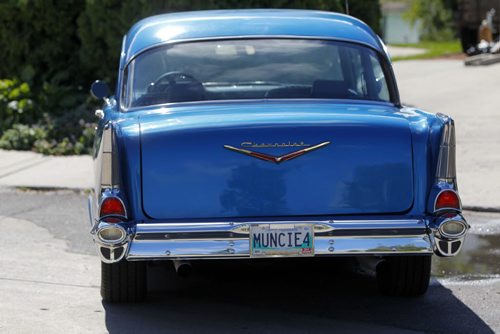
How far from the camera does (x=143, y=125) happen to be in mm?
5941

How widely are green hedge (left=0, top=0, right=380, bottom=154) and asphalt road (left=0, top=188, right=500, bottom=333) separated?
15.0 feet

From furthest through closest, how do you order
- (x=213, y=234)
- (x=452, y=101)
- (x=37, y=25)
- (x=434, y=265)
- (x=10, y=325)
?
(x=452, y=101) < (x=37, y=25) < (x=434, y=265) < (x=10, y=325) < (x=213, y=234)

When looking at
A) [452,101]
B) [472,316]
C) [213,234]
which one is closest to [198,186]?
[213,234]

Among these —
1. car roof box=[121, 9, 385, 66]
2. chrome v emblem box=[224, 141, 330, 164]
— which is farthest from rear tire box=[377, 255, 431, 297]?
car roof box=[121, 9, 385, 66]

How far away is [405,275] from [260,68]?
1.64 m

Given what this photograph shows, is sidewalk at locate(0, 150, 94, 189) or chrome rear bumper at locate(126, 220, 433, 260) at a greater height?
chrome rear bumper at locate(126, 220, 433, 260)

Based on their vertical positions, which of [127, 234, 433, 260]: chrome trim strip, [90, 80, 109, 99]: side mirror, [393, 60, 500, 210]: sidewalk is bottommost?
[393, 60, 500, 210]: sidewalk

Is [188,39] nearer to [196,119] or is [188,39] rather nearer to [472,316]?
[196,119]

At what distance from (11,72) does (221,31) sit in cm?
735

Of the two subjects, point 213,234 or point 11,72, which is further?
point 11,72

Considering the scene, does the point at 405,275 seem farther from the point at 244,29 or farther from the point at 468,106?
the point at 468,106

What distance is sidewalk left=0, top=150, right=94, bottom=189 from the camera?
35.1 feet

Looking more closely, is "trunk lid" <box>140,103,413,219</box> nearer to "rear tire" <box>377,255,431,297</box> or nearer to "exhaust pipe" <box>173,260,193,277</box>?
"exhaust pipe" <box>173,260,193,277</box>

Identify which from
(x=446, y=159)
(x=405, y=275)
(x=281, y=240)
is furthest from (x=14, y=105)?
(x=446, y=159)
